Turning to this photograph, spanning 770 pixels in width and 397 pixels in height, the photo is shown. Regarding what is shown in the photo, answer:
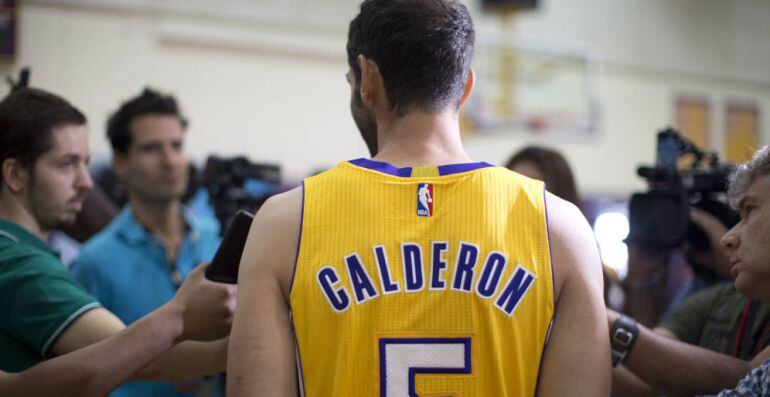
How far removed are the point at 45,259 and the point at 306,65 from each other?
5.36m

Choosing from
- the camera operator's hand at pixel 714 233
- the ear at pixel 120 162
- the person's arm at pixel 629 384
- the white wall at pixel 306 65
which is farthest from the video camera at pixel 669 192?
the white wall at pixel 306 65

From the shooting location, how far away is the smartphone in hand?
165 cm

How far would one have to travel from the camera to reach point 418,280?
52.3 inches

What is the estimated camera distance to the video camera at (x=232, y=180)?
9.06 feet

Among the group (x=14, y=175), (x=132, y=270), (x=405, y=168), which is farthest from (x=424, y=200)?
(x=132, y=270)

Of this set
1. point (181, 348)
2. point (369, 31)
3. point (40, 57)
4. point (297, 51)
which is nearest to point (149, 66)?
point (40, 57)

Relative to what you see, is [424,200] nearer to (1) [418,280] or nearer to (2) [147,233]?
(1) [418,280]

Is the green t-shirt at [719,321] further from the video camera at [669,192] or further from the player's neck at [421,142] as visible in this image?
the player's neck at [421,142]

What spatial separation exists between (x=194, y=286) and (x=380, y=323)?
2.19 feet

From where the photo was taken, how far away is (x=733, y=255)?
1.68 metres

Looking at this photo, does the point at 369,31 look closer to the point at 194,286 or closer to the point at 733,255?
the point at 194,286

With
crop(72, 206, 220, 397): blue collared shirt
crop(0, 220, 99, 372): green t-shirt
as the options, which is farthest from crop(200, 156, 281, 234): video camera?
crop(0, 220, 99, 372): green t-shirt

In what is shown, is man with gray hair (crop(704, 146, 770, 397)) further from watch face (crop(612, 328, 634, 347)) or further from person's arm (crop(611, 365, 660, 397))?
person's arm (crop(611, 365, 660, 397))

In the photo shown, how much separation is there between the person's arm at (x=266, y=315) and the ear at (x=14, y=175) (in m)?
0.97
